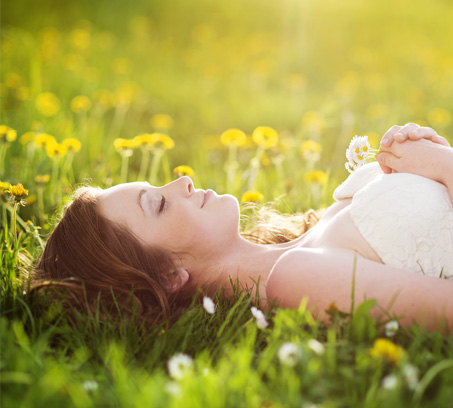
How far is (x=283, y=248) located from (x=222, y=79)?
4480mm

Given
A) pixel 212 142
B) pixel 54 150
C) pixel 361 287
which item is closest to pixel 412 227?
pixel 361 287

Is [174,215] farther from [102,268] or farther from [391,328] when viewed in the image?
[391,328]

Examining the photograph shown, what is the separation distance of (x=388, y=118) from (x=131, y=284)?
311 cm

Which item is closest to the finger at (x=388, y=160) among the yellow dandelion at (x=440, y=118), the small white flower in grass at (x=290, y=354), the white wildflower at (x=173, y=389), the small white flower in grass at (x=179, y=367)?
the small white flower in grass at (x=290, y=354)

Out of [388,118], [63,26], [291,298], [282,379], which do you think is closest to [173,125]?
[388,118]

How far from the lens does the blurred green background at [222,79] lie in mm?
3451

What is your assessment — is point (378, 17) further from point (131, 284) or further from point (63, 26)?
point (131, 284)

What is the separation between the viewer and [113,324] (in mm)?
1587

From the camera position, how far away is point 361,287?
1507 millimetres

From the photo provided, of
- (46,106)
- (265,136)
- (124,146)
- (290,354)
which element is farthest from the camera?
(46,106)

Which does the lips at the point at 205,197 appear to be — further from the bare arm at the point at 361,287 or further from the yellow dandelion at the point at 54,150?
the yellow dandelion at the point at 54,150

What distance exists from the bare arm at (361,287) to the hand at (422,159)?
1.25 feet

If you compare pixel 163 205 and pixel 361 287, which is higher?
pixel 163 205

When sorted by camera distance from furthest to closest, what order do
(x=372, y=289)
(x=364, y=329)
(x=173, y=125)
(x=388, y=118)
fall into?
(x=173, y=125)
(x=388, y=118)
(x=372, y=289)
(x=364, y=329)
